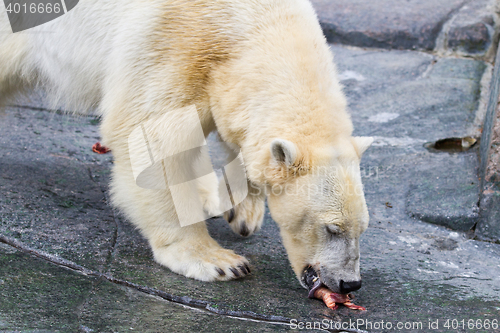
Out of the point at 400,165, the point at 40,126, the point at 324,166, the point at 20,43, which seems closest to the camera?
the point at 324,166

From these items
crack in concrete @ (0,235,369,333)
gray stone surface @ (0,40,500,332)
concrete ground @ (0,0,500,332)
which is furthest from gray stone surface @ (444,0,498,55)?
crack in concrete @ (0,235,369,333)

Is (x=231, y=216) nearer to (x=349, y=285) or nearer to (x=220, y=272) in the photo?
(x=220, y=272)

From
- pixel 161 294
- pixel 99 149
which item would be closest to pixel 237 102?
pixel 161 294

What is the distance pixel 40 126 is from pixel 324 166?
340 cm

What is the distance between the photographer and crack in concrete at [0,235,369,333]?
2.48m

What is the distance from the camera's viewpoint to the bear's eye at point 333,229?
249cm

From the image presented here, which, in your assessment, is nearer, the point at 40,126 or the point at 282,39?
the point at 282,39

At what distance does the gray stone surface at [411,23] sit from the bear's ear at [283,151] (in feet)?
16.0

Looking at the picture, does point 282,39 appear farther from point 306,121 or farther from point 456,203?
point 456,203

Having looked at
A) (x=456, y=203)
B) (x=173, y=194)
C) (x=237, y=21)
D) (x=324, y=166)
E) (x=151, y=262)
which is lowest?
(x=456, y=203)

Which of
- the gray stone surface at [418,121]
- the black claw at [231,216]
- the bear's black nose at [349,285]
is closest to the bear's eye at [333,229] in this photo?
the bear's black nose at [349,285]

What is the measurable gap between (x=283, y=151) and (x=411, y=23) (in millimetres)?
5098

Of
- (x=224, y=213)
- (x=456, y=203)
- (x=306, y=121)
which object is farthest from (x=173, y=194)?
(x=456, y=203)

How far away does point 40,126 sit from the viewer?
194 inches
